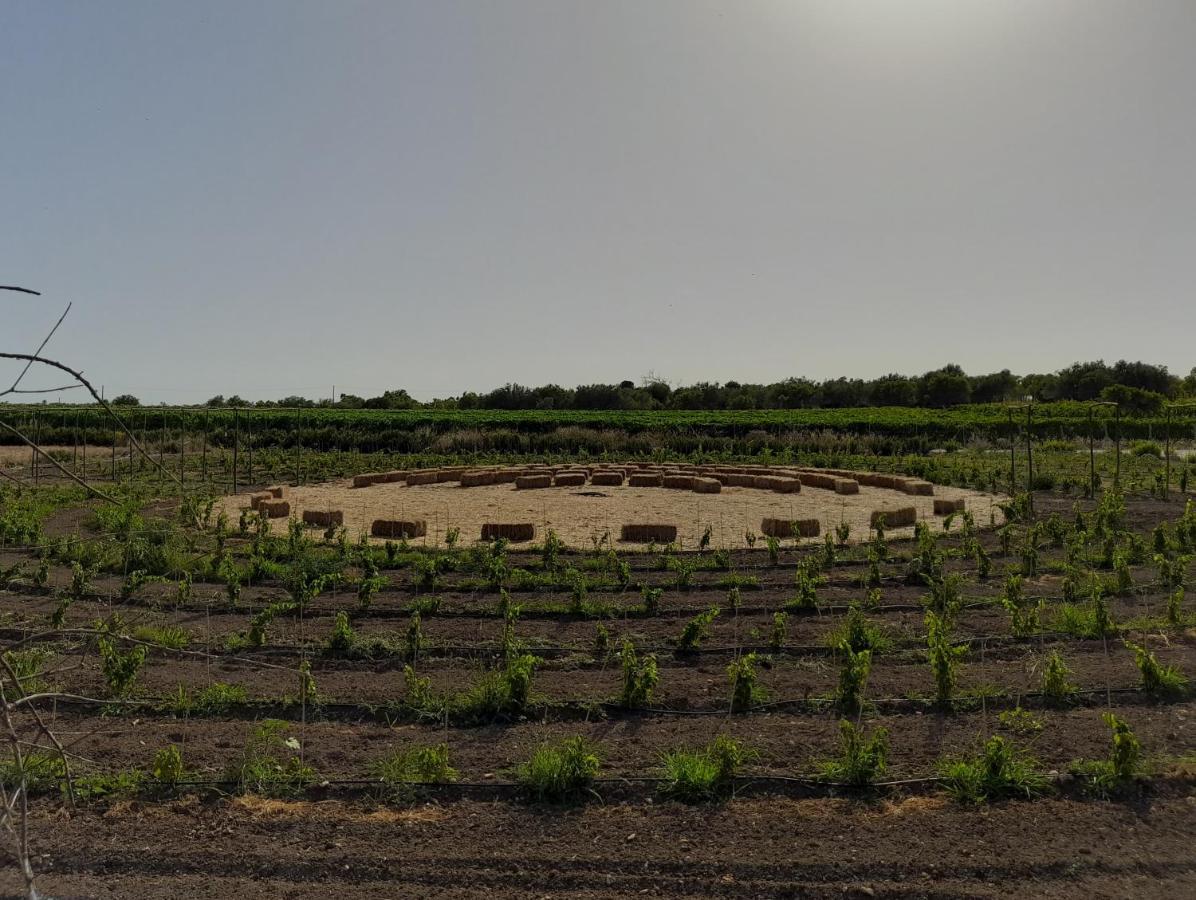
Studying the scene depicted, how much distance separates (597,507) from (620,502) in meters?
1.07

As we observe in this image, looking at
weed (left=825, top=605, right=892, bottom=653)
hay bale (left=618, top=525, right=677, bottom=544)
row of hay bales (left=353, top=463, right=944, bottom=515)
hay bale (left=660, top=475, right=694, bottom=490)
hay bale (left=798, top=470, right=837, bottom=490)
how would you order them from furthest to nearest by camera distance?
hay bale (left=660, top=475, right=694, bottom=490) < hay bale (left=798, top=470, right=837, bottom=490) < row of hay bales (left=353, top=463, right=944, bottom=515) < hay bale (left=618, top=525, right=677, bottom=544) < weed (left=825, top=605, right=892, bottom=653)

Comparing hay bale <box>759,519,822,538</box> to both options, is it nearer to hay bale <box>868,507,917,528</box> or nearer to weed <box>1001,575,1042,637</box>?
hay bale <box>868,507,917,528</box>

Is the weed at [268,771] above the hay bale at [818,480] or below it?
below

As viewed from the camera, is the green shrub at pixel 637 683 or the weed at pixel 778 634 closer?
the green shrub at pixel 637 683

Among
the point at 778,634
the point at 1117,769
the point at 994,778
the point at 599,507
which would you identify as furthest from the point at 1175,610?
the point at 599,507

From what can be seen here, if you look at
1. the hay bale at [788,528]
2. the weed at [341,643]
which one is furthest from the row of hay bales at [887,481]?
the weed at [341,643]

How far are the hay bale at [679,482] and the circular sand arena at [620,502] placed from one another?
0.03 metres

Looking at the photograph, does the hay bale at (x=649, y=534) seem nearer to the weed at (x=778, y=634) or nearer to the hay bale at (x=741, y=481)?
the weed at (x=778, y=634)

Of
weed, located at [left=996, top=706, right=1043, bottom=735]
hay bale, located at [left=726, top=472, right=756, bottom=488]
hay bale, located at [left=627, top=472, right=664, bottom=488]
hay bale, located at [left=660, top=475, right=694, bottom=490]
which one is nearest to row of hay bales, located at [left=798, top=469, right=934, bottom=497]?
hay bale, located at [left=726, top=472, right=756, bottom=488]

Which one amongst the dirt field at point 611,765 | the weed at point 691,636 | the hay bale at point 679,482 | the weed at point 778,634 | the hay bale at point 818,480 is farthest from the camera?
the hay bale at point 679,482

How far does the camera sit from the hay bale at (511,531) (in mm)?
16609

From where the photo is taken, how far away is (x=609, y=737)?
6.82 meters

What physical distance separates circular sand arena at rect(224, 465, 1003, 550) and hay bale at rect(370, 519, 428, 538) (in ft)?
0.19

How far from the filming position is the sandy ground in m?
17.9
